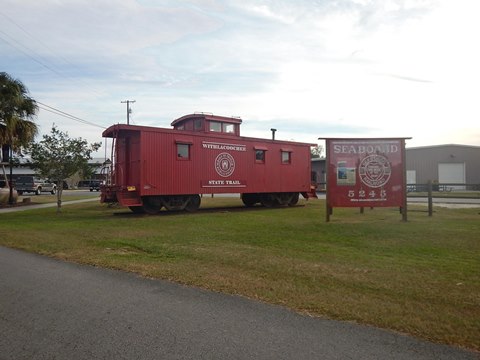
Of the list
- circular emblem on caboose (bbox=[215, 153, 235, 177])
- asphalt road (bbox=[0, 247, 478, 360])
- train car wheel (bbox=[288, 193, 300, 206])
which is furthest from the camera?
train car wheel (bbox=[288, 193, 300, 206])

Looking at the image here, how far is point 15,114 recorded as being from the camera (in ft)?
82.6

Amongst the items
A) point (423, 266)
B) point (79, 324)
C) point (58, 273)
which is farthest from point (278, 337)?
point (58, 273)

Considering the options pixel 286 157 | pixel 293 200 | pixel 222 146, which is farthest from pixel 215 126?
pixel 293 200

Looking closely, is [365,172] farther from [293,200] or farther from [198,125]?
[293,200]

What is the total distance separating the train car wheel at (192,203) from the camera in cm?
2022

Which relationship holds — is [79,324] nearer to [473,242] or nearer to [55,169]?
[473,242]

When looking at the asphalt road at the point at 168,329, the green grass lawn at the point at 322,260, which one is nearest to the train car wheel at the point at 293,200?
the green grass lawn at the point at 322,260

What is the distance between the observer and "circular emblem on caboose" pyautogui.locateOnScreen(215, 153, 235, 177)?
67.8 feet

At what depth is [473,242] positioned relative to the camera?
9.59 metres

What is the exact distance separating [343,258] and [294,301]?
2.85 metres

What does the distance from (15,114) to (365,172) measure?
19.1 metres

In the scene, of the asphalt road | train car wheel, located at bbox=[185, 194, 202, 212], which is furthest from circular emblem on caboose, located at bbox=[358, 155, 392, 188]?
the asphalt road

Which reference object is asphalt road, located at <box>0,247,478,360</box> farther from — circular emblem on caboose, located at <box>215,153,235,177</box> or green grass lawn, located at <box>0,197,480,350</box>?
circular emblem on caboose, located at <box>215,153,235,177</box>

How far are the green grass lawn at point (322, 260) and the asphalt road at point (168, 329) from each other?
0.36 metres
